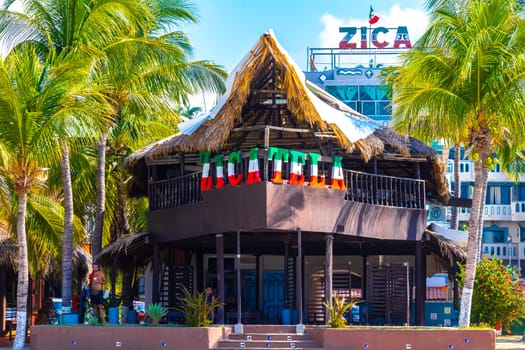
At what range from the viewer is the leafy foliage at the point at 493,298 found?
2511 centimetres

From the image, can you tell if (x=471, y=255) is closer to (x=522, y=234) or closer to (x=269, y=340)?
(x=269, y=340)

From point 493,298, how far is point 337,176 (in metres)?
6.14

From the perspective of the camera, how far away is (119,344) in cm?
2009

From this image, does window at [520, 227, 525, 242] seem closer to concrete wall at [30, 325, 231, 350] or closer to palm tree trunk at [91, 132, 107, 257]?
palm tree trunk at [91, 132, 107, 257]

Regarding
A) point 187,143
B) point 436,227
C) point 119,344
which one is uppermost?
point 187,143

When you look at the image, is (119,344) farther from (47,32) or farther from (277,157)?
(47,32)

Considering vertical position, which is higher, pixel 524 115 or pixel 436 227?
pixel 524 115

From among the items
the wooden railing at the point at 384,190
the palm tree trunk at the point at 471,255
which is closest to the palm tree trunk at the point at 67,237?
the wooden railing at the point at 384,190

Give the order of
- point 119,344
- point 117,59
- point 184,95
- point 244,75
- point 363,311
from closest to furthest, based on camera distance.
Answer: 1. point 119,344
2. point 244,75
3. point 117,59
4. point 363,311
5. point 184,95

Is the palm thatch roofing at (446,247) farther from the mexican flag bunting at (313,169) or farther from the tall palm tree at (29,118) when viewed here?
the tall palm tree at (29,118)

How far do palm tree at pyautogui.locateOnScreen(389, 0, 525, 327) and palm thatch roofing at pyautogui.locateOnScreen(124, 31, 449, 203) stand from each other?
1324mm

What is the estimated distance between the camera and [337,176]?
2186 centimetres

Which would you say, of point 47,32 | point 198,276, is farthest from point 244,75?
point 198,276

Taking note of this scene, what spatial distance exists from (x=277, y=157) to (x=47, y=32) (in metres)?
6.35
